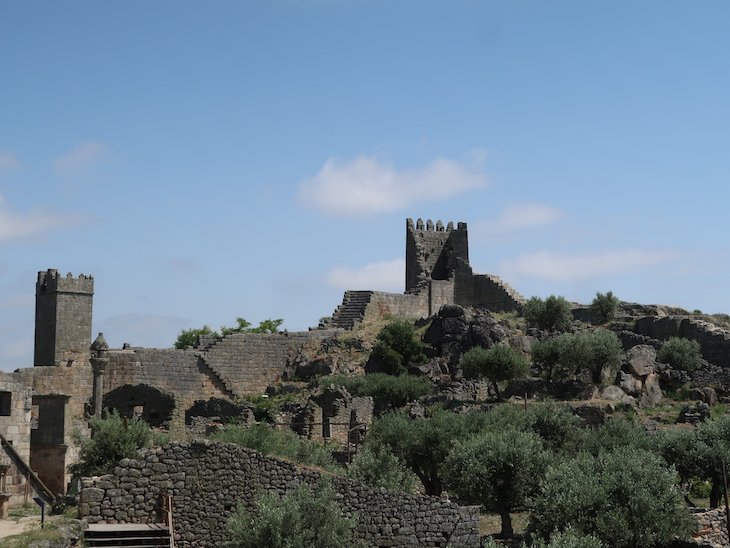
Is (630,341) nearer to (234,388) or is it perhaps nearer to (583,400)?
(583,400)

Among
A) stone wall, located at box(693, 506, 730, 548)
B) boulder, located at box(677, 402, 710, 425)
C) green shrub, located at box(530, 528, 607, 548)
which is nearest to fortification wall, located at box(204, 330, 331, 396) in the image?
boulder, located at box(677, 402, 710, 425)

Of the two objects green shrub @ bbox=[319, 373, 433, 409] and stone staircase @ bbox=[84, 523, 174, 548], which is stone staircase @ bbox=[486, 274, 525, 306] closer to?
green shrub @ bbox=[319, 373, 433, 409]

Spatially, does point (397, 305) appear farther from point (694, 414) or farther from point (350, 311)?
point (694, 414)

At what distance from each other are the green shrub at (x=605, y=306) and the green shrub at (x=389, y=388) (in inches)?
541

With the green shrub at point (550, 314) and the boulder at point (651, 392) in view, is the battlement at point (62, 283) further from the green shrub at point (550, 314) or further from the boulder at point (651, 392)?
the boulder at point (651, 392)

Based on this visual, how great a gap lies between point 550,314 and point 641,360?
304 inches

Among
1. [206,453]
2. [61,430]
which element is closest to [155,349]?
[61,430]

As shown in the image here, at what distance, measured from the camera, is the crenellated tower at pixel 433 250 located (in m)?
73.5

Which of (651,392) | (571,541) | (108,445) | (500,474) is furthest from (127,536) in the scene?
(651,392)

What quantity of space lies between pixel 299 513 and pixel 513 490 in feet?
37.8

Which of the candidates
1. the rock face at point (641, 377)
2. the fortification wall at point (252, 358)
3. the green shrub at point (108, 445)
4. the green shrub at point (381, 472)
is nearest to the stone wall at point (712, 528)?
the green shrub at point (381, 472)

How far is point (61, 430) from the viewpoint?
114 ft

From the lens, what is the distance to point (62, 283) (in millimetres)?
66500

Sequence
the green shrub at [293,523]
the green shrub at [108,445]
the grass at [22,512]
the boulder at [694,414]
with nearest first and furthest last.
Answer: the green shrub at [293,523], the grass at [22,512], the green shrub at [108,445], the boulder at [694,414]
